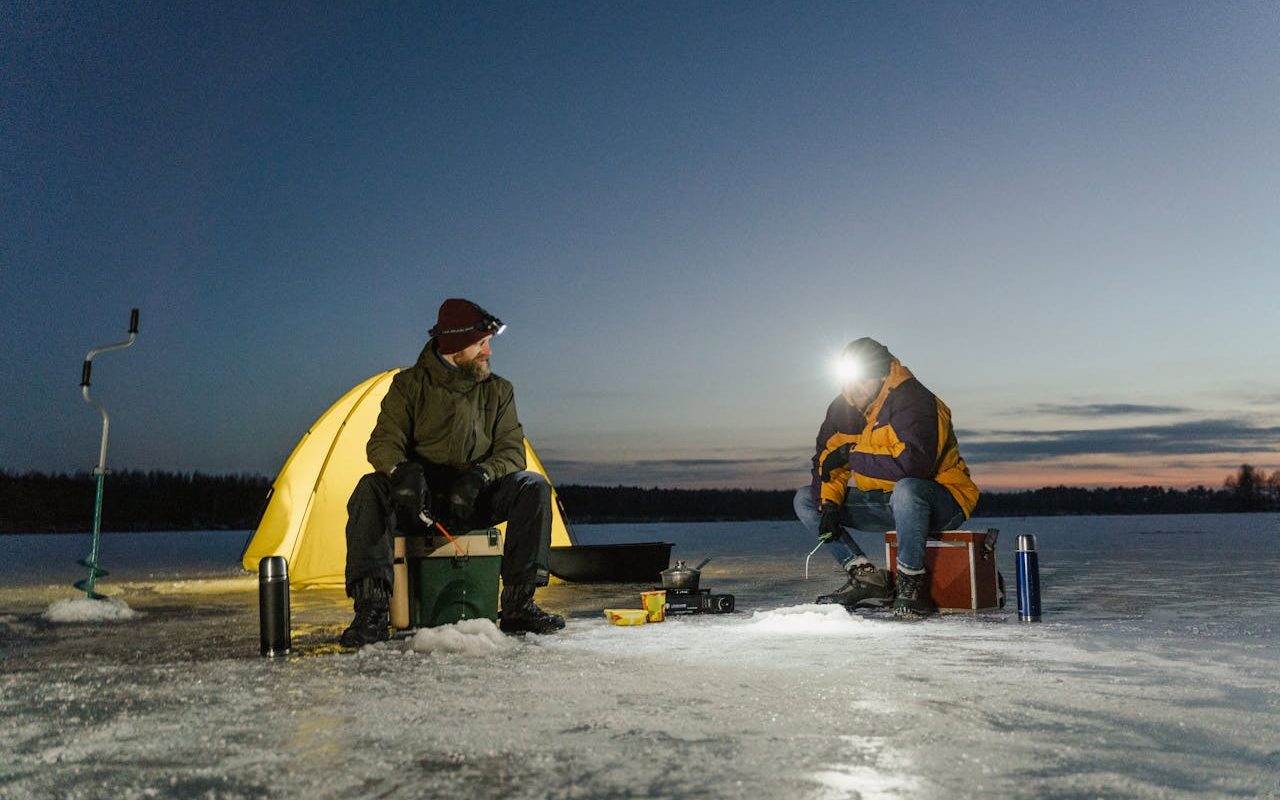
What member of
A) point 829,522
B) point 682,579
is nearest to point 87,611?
point 682,579

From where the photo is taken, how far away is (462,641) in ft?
12.8

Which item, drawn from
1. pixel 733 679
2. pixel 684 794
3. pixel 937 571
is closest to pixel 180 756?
pixel 684 794

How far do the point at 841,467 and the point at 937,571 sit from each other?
0.78m

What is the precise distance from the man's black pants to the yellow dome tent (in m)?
2.97

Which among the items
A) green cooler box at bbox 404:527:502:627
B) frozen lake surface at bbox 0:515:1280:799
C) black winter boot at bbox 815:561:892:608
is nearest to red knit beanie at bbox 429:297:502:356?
green cooler box at bbox 404:527:502:627

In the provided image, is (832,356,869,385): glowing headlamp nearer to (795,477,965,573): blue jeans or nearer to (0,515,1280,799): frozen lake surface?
(795,477,965,573): blue jeans

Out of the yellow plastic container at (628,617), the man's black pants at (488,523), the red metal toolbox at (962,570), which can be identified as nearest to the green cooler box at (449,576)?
the man's black pants at (488,523)

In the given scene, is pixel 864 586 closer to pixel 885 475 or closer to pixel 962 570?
pixel 962 570

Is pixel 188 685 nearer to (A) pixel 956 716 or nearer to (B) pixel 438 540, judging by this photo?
(B) pixel 438 540

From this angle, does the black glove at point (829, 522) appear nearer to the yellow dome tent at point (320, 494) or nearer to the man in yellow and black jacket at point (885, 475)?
the man in yellow and black jacket at point (885, 475)

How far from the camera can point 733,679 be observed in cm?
309

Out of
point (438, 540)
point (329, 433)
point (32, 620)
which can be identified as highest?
point (329, 433)

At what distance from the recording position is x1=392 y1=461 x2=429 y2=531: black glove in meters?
4.32

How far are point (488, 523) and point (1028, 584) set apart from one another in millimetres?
2691
